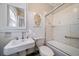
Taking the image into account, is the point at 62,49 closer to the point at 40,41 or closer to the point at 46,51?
the point at 46,51

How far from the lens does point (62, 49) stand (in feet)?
3.73

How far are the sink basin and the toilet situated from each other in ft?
0.31

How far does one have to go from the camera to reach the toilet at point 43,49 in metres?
1.10

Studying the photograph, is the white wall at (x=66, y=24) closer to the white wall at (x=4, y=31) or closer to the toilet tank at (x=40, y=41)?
the toilet tank at (x=40, y=41)

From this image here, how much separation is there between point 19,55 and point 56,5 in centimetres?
94

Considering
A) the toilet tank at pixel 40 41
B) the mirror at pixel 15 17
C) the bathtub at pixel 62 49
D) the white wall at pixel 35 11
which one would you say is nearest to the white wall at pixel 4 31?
the mirror at pixel 15 17

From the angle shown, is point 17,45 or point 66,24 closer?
point 17,45

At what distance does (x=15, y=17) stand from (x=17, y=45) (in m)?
0.42

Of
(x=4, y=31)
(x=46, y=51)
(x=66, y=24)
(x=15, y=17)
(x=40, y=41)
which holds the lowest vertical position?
(x=46, y=51)

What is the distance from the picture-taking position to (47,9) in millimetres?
1146

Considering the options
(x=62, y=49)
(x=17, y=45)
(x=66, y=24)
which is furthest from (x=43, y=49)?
(x=66, y=24)

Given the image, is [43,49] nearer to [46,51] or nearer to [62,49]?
[46,51]

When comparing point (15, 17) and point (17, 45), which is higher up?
point (15, 17)

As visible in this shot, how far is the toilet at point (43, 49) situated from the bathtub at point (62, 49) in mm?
59
